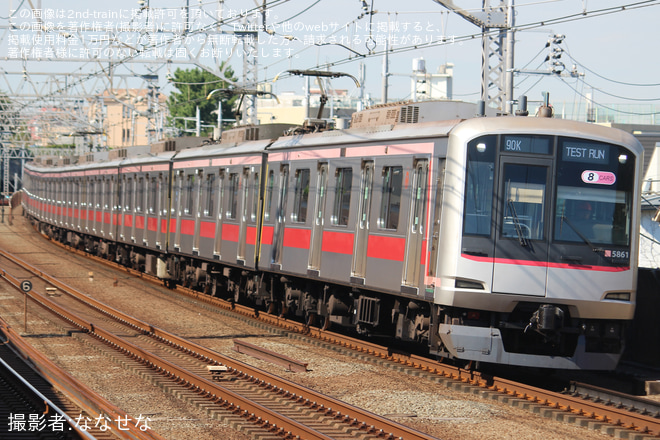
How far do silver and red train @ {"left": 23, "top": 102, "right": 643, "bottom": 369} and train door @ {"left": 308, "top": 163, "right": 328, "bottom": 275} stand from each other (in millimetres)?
34

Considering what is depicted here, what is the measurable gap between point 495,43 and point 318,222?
209 inches

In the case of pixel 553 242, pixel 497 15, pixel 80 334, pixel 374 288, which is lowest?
pixel 80 334

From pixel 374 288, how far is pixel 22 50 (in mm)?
25582

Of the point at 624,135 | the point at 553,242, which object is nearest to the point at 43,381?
the point at 553,242

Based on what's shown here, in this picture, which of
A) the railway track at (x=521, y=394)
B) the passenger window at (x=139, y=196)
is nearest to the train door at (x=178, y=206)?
the passenger window at (x=139, y=196)

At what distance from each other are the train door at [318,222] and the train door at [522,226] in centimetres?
454

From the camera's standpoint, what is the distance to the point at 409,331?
43.8 ft

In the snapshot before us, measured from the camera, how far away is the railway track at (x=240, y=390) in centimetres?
950

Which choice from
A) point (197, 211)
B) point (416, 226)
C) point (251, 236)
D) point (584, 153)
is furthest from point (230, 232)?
point (584, 153)

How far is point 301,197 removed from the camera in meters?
16.7

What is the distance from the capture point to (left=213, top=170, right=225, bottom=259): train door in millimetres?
20750

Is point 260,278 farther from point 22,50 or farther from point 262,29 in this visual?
point 22,50

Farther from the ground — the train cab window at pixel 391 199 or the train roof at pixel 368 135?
the train roof at pixel 368 135

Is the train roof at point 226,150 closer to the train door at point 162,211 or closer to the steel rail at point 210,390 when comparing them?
the train door at point 162,211
